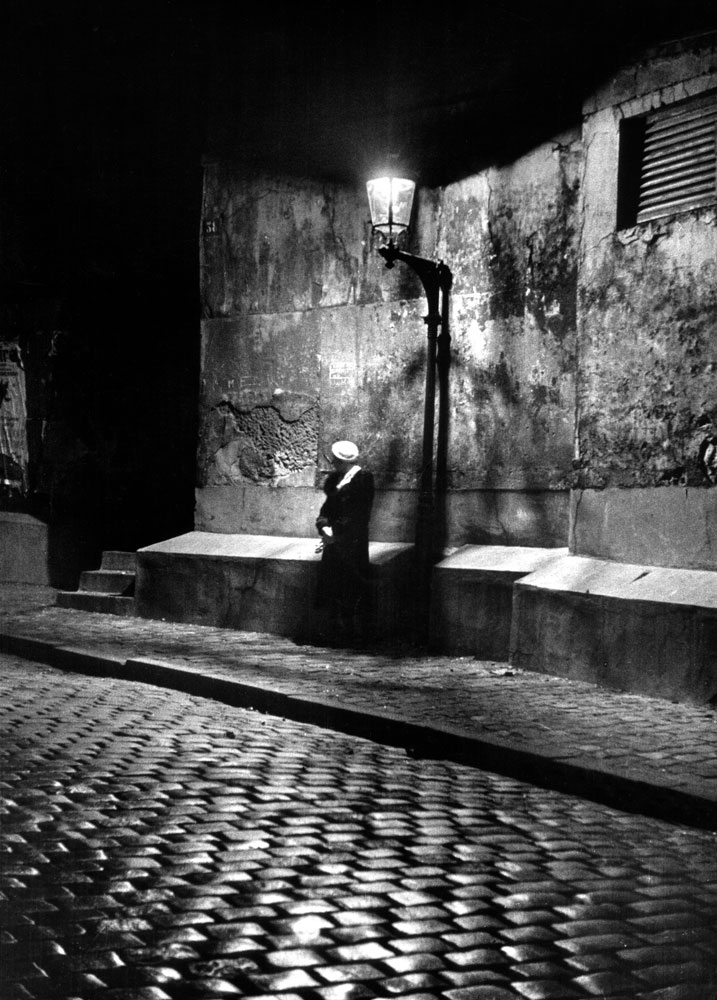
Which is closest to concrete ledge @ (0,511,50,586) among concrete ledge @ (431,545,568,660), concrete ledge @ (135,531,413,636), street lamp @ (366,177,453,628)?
concrete ledge @ (135,531,413,636)

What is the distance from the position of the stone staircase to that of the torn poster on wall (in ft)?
11.1

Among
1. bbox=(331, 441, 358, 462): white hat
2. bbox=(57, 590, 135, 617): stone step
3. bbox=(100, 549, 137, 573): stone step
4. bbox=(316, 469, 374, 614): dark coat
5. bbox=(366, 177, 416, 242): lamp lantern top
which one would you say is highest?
bbox=(366, 177, 416, 242): lamp lantern top

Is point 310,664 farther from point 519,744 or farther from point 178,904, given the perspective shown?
point 178,904

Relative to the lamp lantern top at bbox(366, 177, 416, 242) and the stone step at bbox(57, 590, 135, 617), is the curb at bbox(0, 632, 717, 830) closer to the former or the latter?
the stone step at bbox(57, 590, 135, 617)

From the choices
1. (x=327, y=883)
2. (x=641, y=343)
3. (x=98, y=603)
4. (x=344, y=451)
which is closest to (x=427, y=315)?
(x=344, y=451)

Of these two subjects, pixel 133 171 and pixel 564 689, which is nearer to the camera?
pixel 564 689

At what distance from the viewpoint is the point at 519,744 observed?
228 inches

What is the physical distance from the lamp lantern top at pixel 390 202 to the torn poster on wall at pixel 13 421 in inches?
350

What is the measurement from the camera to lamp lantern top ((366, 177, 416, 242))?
32.0 feet

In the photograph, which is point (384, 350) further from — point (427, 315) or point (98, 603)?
point (98, 603)

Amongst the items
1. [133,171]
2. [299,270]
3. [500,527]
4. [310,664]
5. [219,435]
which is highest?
[133,171]

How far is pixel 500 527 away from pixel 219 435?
13.3ft

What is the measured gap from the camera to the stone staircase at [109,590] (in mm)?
13273

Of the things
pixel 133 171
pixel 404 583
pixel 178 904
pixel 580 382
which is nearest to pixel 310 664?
pixel 404 583
